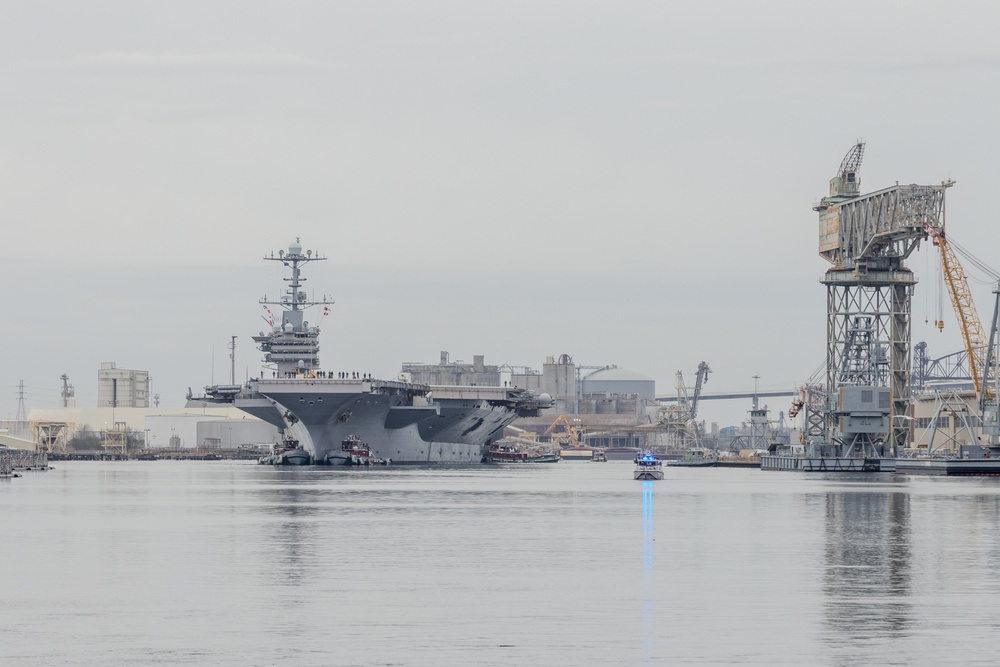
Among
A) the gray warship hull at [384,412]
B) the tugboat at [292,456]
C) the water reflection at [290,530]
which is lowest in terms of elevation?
the tugboat at [292,456]

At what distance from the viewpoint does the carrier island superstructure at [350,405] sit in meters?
111

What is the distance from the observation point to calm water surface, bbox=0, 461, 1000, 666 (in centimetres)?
1867

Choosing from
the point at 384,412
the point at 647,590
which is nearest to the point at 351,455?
the point at 384,412

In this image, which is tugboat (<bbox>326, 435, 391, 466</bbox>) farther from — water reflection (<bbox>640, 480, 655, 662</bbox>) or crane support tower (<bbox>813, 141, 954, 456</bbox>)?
water reflection (<bbox>640, 480, 655, 662</bbox>)

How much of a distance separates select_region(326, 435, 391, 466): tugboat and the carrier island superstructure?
0.24 metres

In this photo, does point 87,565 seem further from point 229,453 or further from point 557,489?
point 229,453

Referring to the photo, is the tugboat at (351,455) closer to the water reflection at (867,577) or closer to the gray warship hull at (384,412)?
the gray warship hull at (384,412)

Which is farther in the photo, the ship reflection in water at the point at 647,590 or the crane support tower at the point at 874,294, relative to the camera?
the crane support tower at the point at 874,294

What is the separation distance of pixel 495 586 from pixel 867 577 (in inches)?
266

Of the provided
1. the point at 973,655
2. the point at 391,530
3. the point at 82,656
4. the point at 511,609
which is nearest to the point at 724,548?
the point at 391,530

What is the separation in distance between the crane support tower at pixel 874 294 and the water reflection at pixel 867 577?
60.6 metres

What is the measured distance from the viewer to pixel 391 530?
4097 cm

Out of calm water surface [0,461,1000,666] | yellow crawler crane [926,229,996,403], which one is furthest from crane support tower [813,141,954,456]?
calm water surface [0,461,1000,666]

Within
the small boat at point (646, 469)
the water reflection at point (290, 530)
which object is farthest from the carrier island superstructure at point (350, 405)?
the water reflection at point (290, 530)
